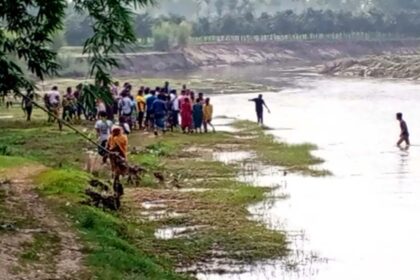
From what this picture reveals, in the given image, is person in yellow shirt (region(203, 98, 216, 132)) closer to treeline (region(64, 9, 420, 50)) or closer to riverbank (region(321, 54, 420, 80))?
riverbank (region(321, 54, 420, 80))

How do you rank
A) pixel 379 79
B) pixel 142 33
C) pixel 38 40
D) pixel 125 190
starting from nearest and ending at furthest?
pixel 38 40 < pixel 125 190 < pixel 379 79 < pixel 142 33

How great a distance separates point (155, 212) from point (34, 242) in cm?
439

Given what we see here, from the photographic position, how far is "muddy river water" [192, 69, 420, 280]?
522 inches

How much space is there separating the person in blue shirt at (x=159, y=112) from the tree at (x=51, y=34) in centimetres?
1490

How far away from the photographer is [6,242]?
39.8ft

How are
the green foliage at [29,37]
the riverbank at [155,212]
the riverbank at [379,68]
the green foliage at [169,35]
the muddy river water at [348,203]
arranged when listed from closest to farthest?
the green foliage at [29,37], the riverbank at [155,212], the muddy river water at [348,203], the riverbank at [379,68], the green foliage at [169,35]

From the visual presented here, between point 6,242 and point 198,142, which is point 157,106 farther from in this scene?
point 6,242

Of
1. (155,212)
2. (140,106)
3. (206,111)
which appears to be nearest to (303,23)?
(206,111)

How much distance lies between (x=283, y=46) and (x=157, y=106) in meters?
72.3

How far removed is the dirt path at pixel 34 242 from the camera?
11133mm

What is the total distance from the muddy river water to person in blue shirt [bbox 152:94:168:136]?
4.28m

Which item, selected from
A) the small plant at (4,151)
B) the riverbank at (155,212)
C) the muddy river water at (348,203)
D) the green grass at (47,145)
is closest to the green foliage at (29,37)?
the riverbank at (155,212)

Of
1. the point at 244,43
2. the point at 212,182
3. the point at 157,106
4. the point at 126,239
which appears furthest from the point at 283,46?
the point at 126,239

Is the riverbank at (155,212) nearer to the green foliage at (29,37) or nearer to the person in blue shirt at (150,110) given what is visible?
the person in blue shirt at (150,110)
